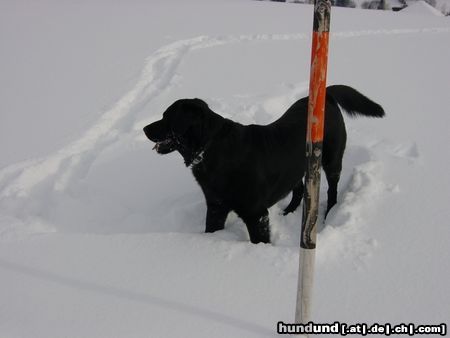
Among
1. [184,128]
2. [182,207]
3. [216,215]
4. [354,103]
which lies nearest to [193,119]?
[184,128]

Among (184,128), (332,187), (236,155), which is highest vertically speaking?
(184,128)

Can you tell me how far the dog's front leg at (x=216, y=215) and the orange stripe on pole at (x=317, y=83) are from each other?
1195 millimetres


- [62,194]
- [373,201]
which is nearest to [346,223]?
[373,201]

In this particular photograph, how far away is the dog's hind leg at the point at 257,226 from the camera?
96.6 inches

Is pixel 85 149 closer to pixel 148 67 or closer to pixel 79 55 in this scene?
pixel 148 67

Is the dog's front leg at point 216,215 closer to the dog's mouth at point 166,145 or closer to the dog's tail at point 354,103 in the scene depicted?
the dog's mouth at point 166,145

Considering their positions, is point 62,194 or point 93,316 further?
point 62,194

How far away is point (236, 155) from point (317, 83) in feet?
3.64

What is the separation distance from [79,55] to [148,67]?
1404mm

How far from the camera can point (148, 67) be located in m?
6.17

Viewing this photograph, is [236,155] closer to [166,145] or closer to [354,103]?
[166,145]

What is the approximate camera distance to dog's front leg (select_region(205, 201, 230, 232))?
2.49 m

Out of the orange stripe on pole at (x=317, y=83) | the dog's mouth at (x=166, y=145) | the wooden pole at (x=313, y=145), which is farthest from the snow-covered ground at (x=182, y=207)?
the orange stripe on pole at (x=317, y=83)

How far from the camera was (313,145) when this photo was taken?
1.38 m
